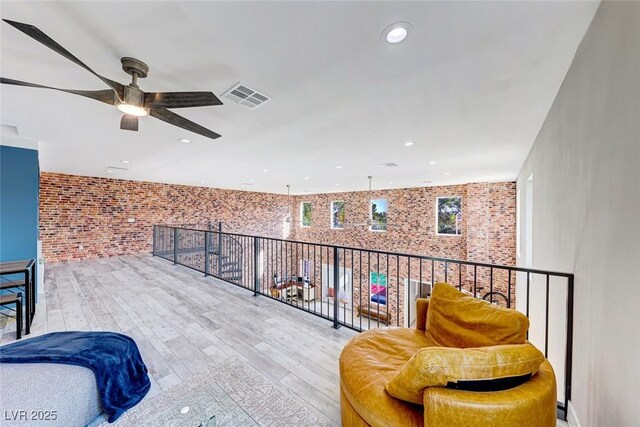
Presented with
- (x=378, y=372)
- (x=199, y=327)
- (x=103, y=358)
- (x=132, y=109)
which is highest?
(x=132, y=109)

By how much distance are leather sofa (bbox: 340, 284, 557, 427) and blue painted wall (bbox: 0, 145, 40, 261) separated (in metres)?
5.49

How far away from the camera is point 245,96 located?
2.46 metres

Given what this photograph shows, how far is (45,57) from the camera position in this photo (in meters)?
1.89

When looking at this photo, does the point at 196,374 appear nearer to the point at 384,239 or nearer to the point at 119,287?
the point at 119,287

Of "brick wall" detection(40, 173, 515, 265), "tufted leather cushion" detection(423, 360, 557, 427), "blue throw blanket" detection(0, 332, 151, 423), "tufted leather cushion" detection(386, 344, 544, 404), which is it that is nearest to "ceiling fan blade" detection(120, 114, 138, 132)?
"blue throw blanket" detection(0, 332, 151, 423)

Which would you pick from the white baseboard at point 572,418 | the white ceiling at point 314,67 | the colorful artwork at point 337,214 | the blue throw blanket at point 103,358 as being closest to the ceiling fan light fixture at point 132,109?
the white ceiling at point 314,67

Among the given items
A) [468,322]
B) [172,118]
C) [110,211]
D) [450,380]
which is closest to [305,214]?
[110,211]

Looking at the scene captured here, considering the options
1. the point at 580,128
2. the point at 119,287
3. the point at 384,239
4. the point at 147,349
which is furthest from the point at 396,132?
the point at 384,239

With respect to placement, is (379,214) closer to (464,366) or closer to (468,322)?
(468,322)

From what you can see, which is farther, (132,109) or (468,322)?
(132,109)

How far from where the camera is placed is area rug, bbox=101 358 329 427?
1.73 meters

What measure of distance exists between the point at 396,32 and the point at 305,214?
11.6m

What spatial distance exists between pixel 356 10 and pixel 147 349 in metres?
3.43

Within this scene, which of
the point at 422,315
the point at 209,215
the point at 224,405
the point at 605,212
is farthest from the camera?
the point at 209,215
